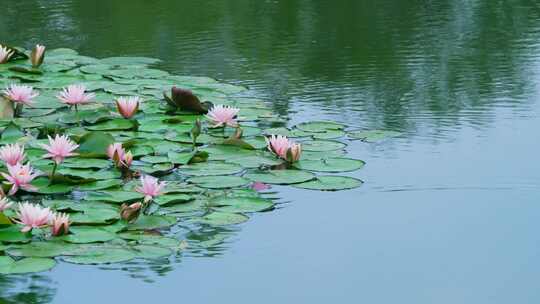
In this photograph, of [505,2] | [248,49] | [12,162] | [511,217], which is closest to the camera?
[511,217]

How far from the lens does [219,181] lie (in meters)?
2.99

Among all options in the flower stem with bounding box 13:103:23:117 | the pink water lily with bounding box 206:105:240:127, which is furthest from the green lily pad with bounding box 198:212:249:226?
the flower stem with bounding box 13:103:23:117

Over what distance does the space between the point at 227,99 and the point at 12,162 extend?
3.83 feet

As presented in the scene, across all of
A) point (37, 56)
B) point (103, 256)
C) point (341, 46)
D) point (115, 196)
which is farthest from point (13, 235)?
point (341, 46)

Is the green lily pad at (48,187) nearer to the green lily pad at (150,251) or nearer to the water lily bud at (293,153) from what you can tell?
the green lily pad at (150,251)

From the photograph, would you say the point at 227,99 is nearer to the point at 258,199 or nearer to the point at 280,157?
the point at 280,157

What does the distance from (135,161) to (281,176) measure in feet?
1.49

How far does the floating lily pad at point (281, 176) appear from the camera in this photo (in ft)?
9.85

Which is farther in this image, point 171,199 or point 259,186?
point 259,186

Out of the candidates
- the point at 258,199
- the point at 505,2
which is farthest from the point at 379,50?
the point at 258,199

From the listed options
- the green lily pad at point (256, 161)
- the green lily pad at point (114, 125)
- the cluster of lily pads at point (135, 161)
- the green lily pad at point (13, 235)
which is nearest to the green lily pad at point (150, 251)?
the cluster of lily pads at point (135, 161)

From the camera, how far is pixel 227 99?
3.92 meters

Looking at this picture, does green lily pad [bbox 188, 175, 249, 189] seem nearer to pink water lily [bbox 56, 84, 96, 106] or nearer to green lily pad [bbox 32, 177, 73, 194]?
green lily pad [bbox 32, 177, 73, 194]

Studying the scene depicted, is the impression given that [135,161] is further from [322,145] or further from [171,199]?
[322,145]
